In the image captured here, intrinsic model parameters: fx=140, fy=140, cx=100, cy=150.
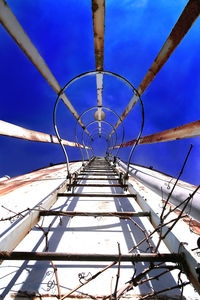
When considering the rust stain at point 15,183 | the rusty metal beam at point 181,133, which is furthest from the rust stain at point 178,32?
the rust stain at point 15,183

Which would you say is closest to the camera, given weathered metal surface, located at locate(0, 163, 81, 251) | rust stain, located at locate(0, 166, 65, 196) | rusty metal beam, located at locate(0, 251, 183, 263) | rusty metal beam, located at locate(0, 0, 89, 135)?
rusty metal beam, located at locate(0, 251, 183, 263)

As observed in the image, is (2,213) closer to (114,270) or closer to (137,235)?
(114,270)

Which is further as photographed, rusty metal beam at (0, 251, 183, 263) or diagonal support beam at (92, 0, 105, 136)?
diagonal support beam at (92, 0, 105, 136)

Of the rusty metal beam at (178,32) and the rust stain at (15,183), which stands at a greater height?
the rusty metal beam at (178,32)

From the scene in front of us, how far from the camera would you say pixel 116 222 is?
1.27 m

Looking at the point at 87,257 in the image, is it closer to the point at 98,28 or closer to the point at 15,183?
the point at 98,28

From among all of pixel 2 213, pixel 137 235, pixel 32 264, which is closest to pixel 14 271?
pixel 32 264

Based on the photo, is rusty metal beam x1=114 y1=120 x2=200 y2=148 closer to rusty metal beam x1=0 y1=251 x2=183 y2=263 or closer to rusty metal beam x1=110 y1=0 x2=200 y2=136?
rusty metal beam x1=110 y1=0 x2=200 y2=136

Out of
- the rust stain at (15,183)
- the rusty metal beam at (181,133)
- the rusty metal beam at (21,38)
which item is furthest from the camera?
the rust stain at (15,183)

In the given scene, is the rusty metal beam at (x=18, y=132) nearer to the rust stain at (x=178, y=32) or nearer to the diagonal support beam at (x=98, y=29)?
the diagonal support beam at (x=98, y=29)

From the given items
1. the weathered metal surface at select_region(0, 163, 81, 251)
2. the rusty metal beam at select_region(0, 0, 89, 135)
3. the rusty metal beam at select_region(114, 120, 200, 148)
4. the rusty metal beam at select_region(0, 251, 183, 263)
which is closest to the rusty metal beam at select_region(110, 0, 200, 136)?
the rusty metal beam at select_region(114, 120, 200, 148)

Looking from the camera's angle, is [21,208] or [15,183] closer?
[21,208]

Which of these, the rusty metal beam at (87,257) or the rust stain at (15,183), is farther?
the rust stain at (15,183)

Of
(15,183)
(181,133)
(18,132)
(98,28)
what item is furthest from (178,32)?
(15,183)
